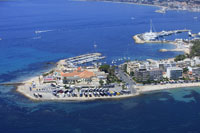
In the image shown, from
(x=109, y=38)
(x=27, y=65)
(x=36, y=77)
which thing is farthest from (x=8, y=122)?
(x=109, y=38)

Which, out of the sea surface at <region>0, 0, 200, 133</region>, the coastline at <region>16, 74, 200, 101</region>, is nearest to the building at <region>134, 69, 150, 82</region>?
the coastline at <region>16, 74, 200, 101</region>

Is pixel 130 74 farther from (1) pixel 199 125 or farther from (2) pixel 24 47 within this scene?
(2) pixel 24 47

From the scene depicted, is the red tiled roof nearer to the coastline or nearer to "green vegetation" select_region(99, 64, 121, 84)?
"green vegetation" select_region(99, 64, 121, 84)

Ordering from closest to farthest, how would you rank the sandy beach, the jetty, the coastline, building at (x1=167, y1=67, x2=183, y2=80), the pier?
the coastline
the sandy beach
building at (x1=167, y1=67, x2=183, y2=80)
the pier
the jetty

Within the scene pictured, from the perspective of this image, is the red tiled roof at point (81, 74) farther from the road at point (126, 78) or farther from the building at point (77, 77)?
the road at point (126, 78)

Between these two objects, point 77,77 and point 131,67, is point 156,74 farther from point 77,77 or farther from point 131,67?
point 77,77

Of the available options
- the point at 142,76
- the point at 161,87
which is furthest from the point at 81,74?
the point at 161,87
